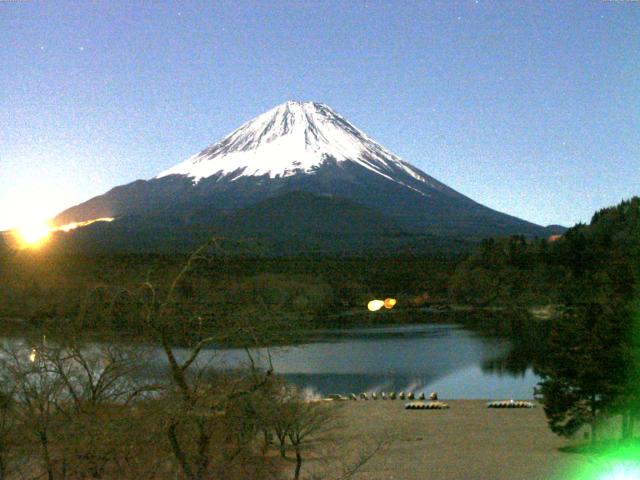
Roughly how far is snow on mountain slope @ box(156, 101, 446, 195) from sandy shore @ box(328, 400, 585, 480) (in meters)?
102

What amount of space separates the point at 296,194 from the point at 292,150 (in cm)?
2256

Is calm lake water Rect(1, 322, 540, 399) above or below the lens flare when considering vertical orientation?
below

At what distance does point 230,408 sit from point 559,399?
9.64 m

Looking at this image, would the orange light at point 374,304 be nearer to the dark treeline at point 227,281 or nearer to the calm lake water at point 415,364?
the calm lake water at point 415,364

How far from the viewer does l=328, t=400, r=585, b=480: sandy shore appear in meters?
11.5

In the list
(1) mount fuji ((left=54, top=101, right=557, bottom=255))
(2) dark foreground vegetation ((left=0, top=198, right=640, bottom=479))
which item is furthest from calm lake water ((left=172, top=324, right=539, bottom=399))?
(1) mount fuji ((left=54, top=101, right=557, bottom=255))

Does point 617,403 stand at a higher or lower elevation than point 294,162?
lower

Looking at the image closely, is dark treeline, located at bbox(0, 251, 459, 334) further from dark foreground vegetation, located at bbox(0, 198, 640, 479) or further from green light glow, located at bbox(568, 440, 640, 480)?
green light glow, located at bbox(568, 440, 640, 480)

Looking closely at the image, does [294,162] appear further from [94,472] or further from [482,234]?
[94,472]

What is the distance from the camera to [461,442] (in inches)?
571

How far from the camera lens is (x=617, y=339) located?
1230cm

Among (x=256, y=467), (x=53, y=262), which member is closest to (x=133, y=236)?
(x=53, y=262)

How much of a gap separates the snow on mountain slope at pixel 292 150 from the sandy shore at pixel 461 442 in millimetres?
102319

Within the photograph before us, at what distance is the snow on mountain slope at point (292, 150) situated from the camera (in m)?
126
